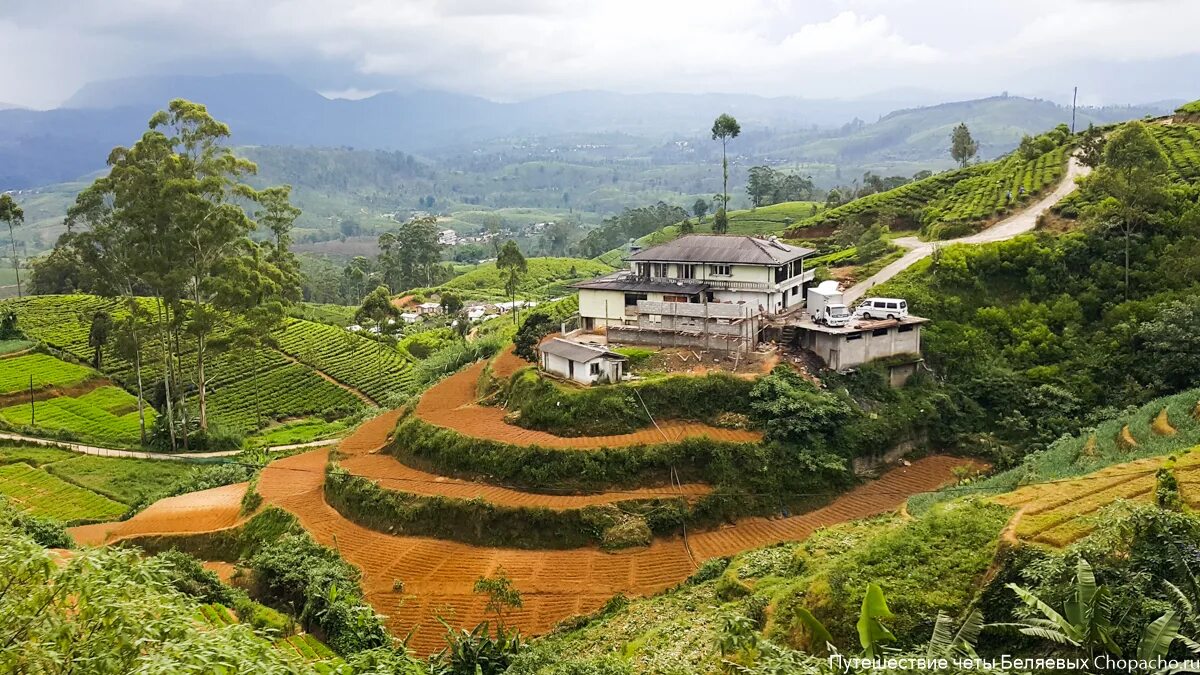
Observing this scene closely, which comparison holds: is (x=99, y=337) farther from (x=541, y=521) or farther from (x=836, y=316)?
(x=836, y=316)

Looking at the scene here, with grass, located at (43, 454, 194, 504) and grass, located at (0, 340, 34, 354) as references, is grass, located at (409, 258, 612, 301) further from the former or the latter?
grass, located at (43, 454, 194, 504)

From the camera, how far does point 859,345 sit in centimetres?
2870

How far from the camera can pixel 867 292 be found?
113 ft

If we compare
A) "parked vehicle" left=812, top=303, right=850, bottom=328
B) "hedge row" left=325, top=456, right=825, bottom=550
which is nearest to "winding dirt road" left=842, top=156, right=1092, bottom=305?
"parked vehicle" left=812, top=303, right=850, bottom=328

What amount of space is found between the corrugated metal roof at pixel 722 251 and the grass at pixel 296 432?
2006 centimetres

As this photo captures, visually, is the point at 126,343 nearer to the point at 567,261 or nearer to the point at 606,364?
the point at 606,364

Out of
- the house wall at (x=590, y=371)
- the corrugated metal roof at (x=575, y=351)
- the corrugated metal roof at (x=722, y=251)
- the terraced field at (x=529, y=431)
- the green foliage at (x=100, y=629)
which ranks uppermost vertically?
the corrugated metal roof at (x=722, y=251)

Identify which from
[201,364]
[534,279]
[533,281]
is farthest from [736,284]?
[534,279]

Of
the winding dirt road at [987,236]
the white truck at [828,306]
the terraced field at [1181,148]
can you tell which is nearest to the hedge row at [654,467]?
the white truck at [828,306]

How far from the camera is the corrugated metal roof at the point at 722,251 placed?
3206 centimetres

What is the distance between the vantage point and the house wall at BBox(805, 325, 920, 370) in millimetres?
28328

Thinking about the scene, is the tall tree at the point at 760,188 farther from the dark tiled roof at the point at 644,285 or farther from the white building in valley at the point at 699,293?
the dark tiled roof at the point at 644,285

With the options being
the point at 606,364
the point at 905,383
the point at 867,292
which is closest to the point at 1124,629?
the point at 606,364

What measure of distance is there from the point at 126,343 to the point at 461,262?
103 metres
